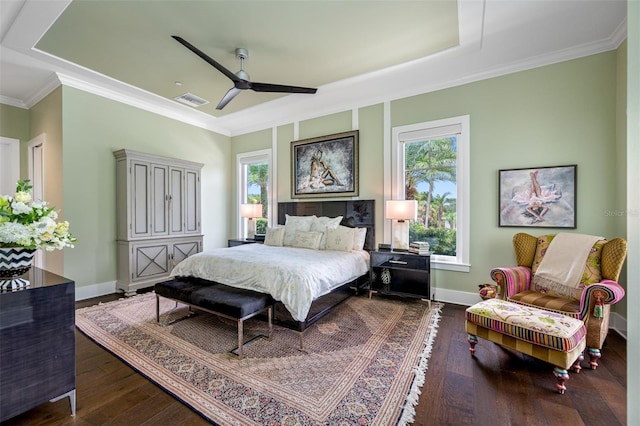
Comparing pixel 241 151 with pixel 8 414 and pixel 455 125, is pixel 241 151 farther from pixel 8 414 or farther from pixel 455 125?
pixel 8 414

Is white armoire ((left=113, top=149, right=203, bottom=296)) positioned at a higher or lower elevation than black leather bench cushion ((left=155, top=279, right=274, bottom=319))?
higher

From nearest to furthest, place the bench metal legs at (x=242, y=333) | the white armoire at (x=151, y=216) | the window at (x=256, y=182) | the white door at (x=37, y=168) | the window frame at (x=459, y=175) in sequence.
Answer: the bench metal legs at (x=242, y=333), the window frame at (x=459, y=175), the white armoire at (x=151, y=216), the white door at (x=37, y=168), the window at (x=256, y=182)

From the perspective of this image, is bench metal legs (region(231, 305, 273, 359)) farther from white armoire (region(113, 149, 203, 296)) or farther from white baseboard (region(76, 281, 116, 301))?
white baseboard (region(76, 281, 116, 301))

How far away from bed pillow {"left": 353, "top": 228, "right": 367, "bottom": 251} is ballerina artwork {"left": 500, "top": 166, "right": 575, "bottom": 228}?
179 cm

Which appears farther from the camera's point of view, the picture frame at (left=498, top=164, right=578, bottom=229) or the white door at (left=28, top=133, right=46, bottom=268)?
the white door at (left=28, top=133, right=46, bottom=268)

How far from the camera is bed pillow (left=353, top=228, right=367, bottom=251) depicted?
4.10m

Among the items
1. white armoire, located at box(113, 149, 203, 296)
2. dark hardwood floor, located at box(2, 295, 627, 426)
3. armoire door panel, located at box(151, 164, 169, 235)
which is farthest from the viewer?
armoire door panel, located at box(151, 164, 169, 235)

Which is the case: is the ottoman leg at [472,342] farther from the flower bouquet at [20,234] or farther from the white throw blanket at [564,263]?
the flower bouquet at [20,234]

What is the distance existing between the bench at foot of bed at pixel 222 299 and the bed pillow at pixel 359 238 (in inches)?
69.4

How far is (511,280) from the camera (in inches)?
108

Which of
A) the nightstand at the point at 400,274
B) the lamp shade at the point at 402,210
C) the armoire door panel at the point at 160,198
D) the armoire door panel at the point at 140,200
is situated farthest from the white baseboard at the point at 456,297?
the armoire door panel at the point at 140,200

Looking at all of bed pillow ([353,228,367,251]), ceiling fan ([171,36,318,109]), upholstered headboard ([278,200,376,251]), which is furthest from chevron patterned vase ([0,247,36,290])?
upholstered headboard ([278,200,376,251])

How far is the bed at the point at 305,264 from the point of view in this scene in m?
2.64

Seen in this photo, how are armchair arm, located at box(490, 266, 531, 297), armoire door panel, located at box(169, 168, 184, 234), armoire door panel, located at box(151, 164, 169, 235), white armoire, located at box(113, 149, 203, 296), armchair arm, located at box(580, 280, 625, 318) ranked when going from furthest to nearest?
1. armoire door panel, located at box(169, 168, 184, 234)
2. armoire door panel, located at box(151, 164, 169, 235)
3. white armoire, located at box(113, 149, 203, 296)
4. armchair arm, located at box(490, 266, 531, 297)
5. armchair arm, located at box(580, 280, 625, 318)
